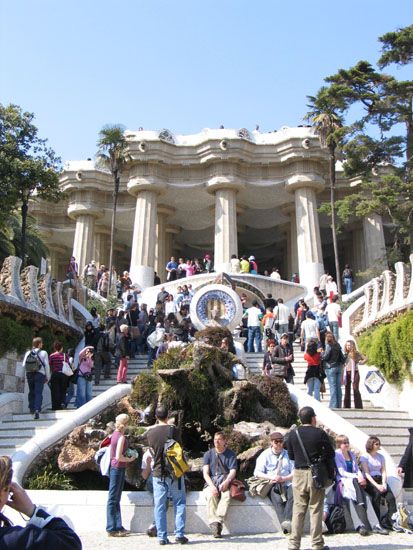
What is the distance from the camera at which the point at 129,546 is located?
663 centimetres

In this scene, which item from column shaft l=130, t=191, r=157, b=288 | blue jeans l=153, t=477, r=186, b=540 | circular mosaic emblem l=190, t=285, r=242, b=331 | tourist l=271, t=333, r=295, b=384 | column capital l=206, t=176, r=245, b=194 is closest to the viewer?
blue jeans l=153, t=477, r=186, b=540

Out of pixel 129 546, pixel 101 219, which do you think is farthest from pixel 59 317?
pixel 101 219

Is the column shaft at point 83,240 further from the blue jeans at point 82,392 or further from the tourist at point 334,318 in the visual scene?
the blue jeans at point 82,392

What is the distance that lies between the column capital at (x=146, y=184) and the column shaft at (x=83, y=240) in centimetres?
409

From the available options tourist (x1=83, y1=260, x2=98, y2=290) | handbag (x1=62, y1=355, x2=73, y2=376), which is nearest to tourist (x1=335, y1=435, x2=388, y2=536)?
handbag (x1=62, y1=355, x2=73, y2=376)

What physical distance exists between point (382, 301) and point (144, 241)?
59.2ft

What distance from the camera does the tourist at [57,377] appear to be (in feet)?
39.8

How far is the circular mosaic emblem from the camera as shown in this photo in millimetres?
17172

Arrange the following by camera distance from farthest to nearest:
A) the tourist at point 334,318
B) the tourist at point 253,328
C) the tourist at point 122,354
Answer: the tourist at point 334,318
the tourist at point 253,328
the tourist at point 122,354

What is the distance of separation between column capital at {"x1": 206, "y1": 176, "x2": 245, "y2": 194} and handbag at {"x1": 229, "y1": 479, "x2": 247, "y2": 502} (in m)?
25.9

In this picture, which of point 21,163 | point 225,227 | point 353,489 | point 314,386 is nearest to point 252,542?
point 353,489

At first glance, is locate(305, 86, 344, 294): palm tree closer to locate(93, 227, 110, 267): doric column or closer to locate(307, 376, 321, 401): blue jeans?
locate(307, 376, 321, 401): blue jeans

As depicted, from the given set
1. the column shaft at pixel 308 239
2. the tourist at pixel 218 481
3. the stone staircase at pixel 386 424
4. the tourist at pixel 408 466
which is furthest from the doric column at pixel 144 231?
the tourist at pixel 218 481

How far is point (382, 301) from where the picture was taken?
53.0ft
